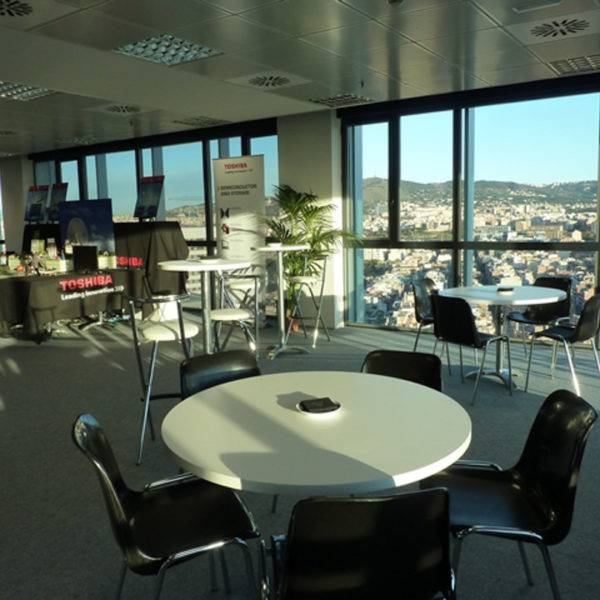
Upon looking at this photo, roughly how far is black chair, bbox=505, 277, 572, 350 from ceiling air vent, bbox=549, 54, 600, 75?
1.92 metres

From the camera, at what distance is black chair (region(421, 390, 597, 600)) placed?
180 cm

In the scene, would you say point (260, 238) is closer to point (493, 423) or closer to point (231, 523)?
point (493, 423)

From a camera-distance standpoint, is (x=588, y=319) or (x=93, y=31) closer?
(x=93, y=31)

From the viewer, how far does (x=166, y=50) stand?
475cm

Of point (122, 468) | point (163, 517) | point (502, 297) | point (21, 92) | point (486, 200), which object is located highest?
point (21, 92)

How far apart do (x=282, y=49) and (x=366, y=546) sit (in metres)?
4.18

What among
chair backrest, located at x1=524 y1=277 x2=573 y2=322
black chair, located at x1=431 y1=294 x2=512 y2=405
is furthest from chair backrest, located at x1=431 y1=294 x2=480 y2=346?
chair backrest, located at x1=524 y1=277 x2=573 y2=322

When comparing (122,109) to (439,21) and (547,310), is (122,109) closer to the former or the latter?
(439,21)

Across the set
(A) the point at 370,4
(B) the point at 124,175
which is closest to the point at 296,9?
(A) the point at 370,4

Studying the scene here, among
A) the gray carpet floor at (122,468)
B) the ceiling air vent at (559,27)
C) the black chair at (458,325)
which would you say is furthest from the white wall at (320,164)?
the ceiling air vent at (559,27)

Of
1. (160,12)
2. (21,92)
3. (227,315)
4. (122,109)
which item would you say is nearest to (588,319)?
(227,315)

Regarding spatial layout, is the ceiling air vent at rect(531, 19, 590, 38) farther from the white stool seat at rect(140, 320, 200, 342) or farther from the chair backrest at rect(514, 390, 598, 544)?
the white stool seat at rect(140, 320, 200, 342)

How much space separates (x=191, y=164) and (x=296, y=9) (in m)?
5.75

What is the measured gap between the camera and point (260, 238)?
7324 millimetres
